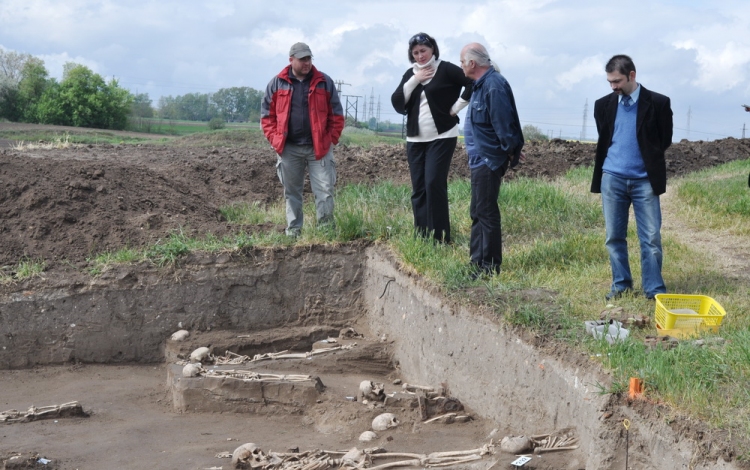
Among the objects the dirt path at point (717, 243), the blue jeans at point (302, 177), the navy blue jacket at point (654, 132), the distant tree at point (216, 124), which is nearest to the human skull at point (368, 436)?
the navy blue jacket at point (654, 132)

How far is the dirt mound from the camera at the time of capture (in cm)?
824

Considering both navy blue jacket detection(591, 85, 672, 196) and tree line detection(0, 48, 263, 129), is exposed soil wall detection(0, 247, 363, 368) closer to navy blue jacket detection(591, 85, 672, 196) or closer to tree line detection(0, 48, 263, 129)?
navy blue jacket detection(591, 85, 672, 196)

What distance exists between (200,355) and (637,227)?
4.00 metres

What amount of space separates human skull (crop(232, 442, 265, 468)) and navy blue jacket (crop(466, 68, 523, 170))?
9.50 feet

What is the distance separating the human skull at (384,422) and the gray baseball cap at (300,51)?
356 cm

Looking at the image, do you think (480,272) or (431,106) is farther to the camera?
(431,106)

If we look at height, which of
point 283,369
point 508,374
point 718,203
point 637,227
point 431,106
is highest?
point 431,106

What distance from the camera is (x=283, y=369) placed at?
7.14m

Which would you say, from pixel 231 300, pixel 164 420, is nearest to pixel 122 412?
pixel 164 420

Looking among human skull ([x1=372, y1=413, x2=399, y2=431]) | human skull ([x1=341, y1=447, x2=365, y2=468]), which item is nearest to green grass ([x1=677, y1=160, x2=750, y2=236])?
human skull ([x1=372, y1=413, x2=399, y2=431])

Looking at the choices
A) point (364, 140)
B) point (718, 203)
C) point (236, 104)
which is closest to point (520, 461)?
point (718, 203)

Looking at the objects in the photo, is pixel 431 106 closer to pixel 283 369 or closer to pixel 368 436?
pixel 283 369

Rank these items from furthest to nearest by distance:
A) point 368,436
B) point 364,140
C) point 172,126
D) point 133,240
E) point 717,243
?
point 172,126 → point 364,140 → point 133,240 → point 717,243 → point 368,436

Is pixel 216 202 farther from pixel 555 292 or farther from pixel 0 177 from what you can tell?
pixel 555 292
